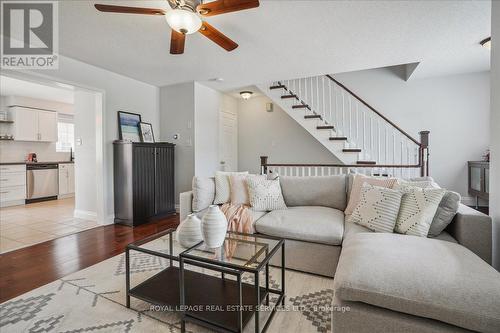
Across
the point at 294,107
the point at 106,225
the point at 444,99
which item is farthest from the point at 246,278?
the point at 444,99

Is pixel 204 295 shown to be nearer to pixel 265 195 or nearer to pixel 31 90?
pixel 265 195

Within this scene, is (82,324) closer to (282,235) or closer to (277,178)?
(282,235)

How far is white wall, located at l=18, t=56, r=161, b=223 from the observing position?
10.3 ft

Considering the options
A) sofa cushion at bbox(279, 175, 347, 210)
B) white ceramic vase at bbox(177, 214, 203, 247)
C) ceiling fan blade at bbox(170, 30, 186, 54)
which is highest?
ceiling fan blade at bbox(170, 30, 186, 54)

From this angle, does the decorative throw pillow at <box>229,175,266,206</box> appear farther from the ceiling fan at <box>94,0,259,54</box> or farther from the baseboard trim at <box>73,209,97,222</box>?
the baseboard trim at <box>73,209,97,222</box>

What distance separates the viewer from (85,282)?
6.29 ft

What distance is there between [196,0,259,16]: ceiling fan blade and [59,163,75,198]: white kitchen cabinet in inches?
228

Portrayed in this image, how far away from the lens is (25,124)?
526 centimetres

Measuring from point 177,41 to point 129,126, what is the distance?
2.19 metres

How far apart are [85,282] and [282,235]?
5.48 feet

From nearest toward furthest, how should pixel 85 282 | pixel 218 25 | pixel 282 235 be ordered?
pixel 85 282 → pixel 282 235 → pixel 218 25

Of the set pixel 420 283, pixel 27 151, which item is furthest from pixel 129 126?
pixel 420 283

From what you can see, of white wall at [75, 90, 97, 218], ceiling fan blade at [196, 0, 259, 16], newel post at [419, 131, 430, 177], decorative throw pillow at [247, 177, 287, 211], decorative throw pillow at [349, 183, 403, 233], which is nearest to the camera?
ceiling fan blade at [196, 0, 259, 16]

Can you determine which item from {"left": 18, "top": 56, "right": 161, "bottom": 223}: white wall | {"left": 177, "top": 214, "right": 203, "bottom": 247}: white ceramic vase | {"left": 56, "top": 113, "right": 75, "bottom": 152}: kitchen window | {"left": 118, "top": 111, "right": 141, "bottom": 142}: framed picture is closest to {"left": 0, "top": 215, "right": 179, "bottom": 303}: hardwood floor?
{"left": 18, "top": 56, "right": 161, "bottom": 223}: white wall
